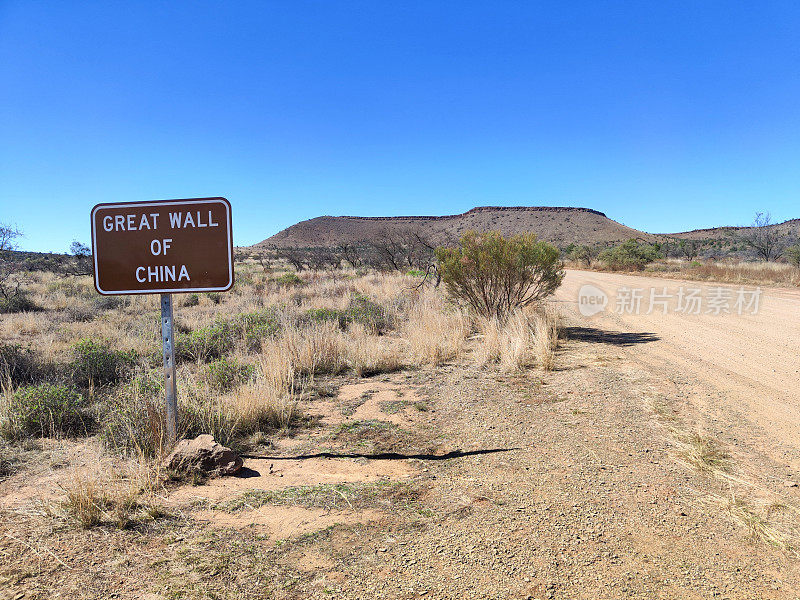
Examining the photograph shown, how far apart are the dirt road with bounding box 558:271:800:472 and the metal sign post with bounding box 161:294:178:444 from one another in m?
4.69

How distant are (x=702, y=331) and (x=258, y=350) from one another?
8498 mm

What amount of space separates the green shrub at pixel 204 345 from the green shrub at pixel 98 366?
3.20ft

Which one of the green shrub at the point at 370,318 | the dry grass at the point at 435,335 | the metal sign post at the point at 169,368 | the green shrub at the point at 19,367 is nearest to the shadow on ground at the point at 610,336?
the dry grass at the point at 435,335

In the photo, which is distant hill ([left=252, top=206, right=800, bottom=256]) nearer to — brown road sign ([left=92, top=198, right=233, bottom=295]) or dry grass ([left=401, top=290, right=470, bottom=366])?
dry grass ([left=401, top=290, right=470, bottom=366])

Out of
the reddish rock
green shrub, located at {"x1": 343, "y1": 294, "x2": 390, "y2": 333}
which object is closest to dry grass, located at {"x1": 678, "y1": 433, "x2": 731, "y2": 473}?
the reddish rock

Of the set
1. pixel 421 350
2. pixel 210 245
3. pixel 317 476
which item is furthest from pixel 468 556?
pixel 421 350

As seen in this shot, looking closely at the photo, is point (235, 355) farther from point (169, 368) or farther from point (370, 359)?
point (169, 368)

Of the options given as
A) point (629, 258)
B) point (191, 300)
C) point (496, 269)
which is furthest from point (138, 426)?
point (629, 258)

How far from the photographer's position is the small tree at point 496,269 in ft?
29.5

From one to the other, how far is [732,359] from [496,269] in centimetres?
402

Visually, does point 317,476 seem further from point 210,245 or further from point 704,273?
point 704,273

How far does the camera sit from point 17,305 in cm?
1407

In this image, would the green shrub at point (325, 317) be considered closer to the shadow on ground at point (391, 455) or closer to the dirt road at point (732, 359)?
the dirt road at point (732, 359)

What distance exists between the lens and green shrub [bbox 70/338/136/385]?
6.70 meters
